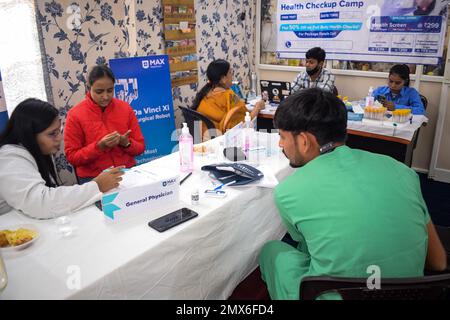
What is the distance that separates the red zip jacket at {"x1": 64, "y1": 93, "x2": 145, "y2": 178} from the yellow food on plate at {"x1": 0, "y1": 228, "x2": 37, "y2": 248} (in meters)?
1.03

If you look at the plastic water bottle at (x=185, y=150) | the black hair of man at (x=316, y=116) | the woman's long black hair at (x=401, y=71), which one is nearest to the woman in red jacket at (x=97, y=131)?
the plastic water bottle at (x=185, y=150)

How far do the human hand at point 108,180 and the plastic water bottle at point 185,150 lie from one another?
0.42 meters

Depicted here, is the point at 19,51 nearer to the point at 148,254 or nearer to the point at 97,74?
the point at 97,74

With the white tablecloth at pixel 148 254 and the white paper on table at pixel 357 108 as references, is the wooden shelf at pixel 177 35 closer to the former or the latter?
the white paper on table at pixel 357 108

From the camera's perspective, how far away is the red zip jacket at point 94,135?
228 cm

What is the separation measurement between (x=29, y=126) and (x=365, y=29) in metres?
3.80

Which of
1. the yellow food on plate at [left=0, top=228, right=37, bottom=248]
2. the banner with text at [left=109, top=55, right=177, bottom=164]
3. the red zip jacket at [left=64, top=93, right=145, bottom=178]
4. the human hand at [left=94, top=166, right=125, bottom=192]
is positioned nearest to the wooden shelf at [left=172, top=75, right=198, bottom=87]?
the banner with text at [left=109, top=55, right=177, bottom=164]

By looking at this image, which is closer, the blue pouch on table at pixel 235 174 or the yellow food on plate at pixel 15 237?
the yellow food on plate at pixel 15 237

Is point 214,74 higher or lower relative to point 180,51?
lower

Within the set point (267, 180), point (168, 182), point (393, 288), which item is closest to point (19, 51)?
point (168, 182)

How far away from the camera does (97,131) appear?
2365mm

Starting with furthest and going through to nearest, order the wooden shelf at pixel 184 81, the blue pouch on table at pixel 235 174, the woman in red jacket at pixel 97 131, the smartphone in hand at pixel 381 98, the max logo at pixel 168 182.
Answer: the wooden shelf at pixel 184 81 < the smartphone in hand at pixel 381 98 < the woman in red jacket at pixel 97 131 < the blue pouch on table at pixel 235 174 < the max logo at pixel 168 182

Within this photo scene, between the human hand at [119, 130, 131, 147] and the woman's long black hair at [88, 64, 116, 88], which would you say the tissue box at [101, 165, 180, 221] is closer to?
the human hand at [119, 130, 131, 147]

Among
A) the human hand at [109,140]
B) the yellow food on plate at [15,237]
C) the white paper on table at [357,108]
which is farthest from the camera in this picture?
the white paper on table at [357,108]
